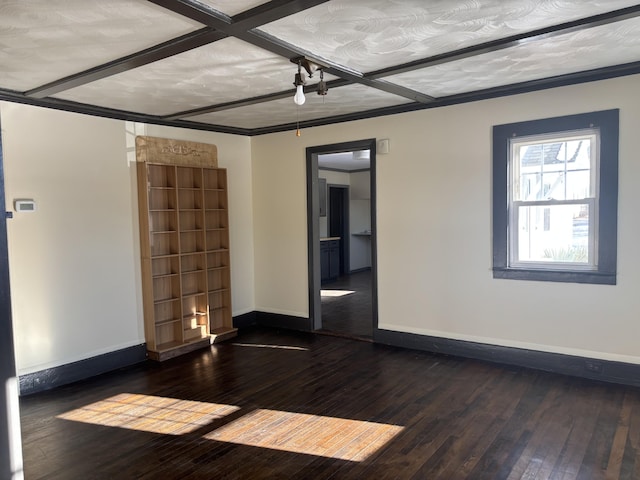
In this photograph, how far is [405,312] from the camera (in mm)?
5039

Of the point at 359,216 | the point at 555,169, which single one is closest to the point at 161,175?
the point at 555,169

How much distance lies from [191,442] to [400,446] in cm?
139

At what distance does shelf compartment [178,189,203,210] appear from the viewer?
533cm

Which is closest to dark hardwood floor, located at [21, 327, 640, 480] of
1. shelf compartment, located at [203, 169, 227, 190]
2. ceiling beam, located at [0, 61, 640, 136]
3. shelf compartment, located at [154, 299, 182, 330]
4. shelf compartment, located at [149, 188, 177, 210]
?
shelf compartment, located at [154, 299, 182, 330]

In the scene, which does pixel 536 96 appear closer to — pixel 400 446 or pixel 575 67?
pixel 575 67

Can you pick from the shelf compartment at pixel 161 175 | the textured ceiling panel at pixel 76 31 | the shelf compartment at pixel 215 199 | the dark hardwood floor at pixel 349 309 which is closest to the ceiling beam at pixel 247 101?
the shelf compartment at pixel 161 175

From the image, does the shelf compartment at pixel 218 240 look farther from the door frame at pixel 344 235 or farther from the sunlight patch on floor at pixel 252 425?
the door frame at pixel 344 235

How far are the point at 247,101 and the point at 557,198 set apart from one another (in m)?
3.01

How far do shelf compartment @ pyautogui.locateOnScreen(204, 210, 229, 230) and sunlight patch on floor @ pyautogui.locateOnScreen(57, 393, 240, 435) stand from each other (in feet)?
7.66

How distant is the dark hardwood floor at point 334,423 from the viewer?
274 centimetres

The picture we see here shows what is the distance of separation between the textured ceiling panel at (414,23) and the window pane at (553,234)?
192 centimetres

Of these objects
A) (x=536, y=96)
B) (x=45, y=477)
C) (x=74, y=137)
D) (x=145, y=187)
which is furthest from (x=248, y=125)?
(x=45, y=477)

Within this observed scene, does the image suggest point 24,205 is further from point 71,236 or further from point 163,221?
point 163,221

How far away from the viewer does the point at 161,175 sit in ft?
16.6
